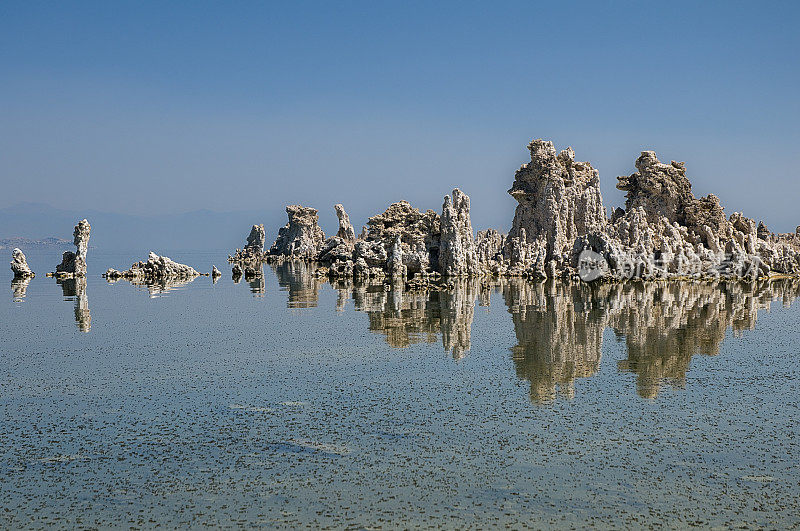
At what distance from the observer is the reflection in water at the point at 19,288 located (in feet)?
188

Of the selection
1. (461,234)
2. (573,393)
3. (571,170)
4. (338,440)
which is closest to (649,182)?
(571,170)

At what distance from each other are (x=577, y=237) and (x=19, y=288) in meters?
57.4

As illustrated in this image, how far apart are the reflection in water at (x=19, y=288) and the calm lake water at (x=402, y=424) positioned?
73.4 feet

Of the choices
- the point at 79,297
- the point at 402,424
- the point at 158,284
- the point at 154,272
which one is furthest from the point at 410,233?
the point at 402,424

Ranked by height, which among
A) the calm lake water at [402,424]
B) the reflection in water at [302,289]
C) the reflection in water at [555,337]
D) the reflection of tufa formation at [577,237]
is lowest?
the calm lake water at [402,424]

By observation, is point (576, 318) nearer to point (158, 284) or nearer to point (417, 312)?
point (417, 312)

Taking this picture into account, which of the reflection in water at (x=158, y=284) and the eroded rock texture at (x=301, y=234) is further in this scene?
the eroded rock texture at (x=301, y=234)

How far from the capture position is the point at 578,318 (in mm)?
40938

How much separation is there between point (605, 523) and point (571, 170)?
84.0m

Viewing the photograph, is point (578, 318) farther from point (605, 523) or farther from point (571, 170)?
point (571, 170)

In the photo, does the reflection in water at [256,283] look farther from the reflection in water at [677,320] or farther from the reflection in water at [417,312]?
the reflection in water at [677,320]

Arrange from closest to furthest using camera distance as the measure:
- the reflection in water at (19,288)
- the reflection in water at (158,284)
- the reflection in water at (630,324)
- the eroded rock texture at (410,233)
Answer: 1. the reflection in water at (630,324)
2. the reflection in water at (19,288)
3. the reflection in water at (158,284)
4. the eroded rock texture at (410,233)

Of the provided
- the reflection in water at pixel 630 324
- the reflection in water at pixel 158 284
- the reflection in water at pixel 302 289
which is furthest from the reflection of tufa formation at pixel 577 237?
the reflection in water at pixel 158 284

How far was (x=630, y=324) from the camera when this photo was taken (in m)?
38.1
